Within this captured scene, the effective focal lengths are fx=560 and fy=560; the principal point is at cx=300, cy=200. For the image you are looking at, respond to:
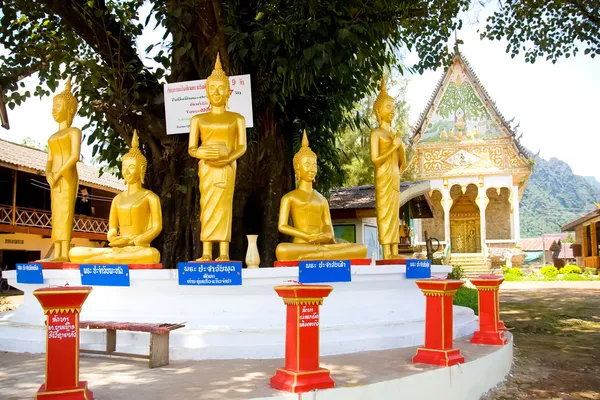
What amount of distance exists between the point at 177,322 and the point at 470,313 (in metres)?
4.02

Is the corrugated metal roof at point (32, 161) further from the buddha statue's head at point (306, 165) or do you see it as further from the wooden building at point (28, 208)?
the buddha statue's head at point (306, 165)

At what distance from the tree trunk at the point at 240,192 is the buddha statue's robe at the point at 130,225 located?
1279 millimetres

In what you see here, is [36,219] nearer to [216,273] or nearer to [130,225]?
[130,225]

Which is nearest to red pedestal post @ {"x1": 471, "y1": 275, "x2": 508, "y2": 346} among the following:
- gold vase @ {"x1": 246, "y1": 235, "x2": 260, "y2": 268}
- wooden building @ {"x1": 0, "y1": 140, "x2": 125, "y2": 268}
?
gold vase @ {"x1": 246, "y1": 235, "x2": 260, "y2": 268}

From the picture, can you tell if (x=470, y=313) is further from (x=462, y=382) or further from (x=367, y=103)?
(x=367, y=103)

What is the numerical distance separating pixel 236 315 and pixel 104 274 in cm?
150

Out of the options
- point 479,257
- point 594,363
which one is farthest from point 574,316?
point 479,257

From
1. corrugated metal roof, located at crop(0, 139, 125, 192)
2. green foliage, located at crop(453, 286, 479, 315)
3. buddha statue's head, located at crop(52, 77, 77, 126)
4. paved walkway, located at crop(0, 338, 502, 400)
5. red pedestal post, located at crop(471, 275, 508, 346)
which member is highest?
corrugated metal roof, located at crop(0, 139, 125, 192)

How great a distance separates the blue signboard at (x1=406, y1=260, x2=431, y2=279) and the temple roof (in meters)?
20.1

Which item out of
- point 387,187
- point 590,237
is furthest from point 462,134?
point 387,187

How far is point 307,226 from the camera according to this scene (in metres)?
6.43

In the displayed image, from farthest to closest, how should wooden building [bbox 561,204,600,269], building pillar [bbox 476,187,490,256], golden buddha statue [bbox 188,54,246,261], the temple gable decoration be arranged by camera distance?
wooden building [bbox 561,204,600,269]
the temple gable decoration
building pillar [bbox 476,187,490,256]
golden buddha statue [bbox 188,54,246,261]

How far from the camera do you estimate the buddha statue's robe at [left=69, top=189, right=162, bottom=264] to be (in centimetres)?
621

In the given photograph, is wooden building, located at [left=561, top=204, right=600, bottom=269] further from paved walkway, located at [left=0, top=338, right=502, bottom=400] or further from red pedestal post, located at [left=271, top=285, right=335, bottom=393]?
red pedestal post, located at [left=271, top=285, right=335, bottom=393]
